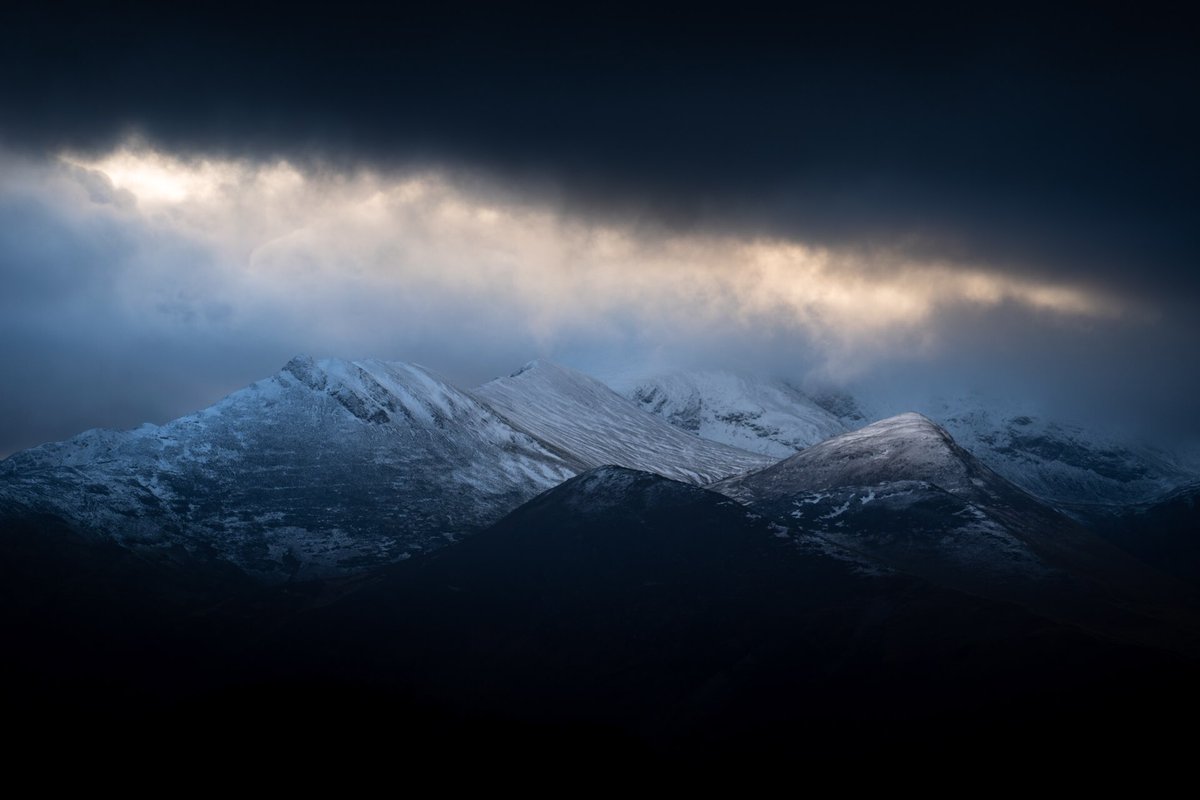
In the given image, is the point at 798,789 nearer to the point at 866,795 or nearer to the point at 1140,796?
the point at 866,795

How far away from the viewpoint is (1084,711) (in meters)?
198

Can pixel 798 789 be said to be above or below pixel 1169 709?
below

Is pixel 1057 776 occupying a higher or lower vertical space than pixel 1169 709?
lower

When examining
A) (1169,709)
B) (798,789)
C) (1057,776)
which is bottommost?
(798,789)

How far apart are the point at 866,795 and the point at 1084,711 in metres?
35.5

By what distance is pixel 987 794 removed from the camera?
186125 millimetres

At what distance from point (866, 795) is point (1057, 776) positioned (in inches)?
1052

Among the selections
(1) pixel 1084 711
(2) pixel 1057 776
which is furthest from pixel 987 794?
(1) pixel 1084 711

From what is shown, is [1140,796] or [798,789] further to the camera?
[798,789]

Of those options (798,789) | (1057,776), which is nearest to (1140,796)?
(1057,776)

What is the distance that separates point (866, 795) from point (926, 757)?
39.0 ft

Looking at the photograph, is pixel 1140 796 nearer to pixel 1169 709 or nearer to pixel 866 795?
pixel 1169 709

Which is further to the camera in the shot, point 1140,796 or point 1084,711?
point 1084,711

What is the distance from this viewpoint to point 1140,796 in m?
176
